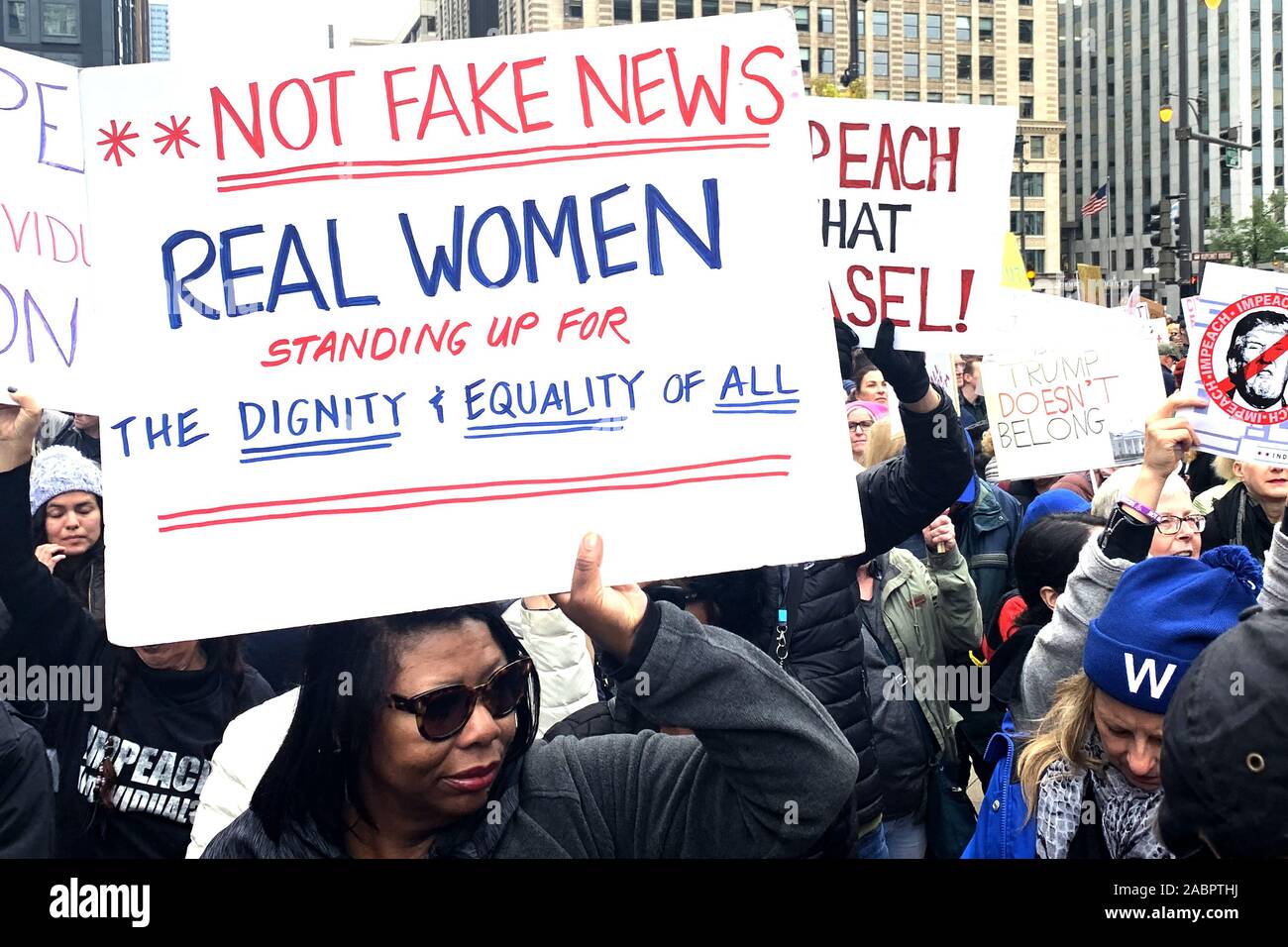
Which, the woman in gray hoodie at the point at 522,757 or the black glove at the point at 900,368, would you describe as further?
the black glove at the point at 900,368

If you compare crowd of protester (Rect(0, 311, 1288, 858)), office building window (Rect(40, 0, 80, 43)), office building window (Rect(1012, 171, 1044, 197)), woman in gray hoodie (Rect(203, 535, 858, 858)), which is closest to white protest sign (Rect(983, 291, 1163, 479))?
crowd of protester (Rect(0, 311, 1288, 858))

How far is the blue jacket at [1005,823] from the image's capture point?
274 cm

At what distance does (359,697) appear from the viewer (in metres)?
2.36

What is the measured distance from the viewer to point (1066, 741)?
8.95ft

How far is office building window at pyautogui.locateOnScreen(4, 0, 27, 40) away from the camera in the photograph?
1608 inches

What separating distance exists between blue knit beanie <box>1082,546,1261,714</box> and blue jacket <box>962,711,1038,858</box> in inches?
13.1

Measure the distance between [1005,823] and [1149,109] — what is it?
11118cm

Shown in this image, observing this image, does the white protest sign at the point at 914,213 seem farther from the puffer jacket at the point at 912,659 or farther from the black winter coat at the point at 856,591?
the puffer jacket at the point at 912,659

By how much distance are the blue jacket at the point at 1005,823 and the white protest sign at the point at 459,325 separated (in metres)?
0.76

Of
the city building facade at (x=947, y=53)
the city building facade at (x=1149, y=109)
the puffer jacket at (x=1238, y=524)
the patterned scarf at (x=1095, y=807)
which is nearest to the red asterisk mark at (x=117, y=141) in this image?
the patterned scarf at (x=1095, y=807)

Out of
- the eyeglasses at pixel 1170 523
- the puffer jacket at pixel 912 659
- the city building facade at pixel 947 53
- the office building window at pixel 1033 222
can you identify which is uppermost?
the city building facade at pixel 947 53
